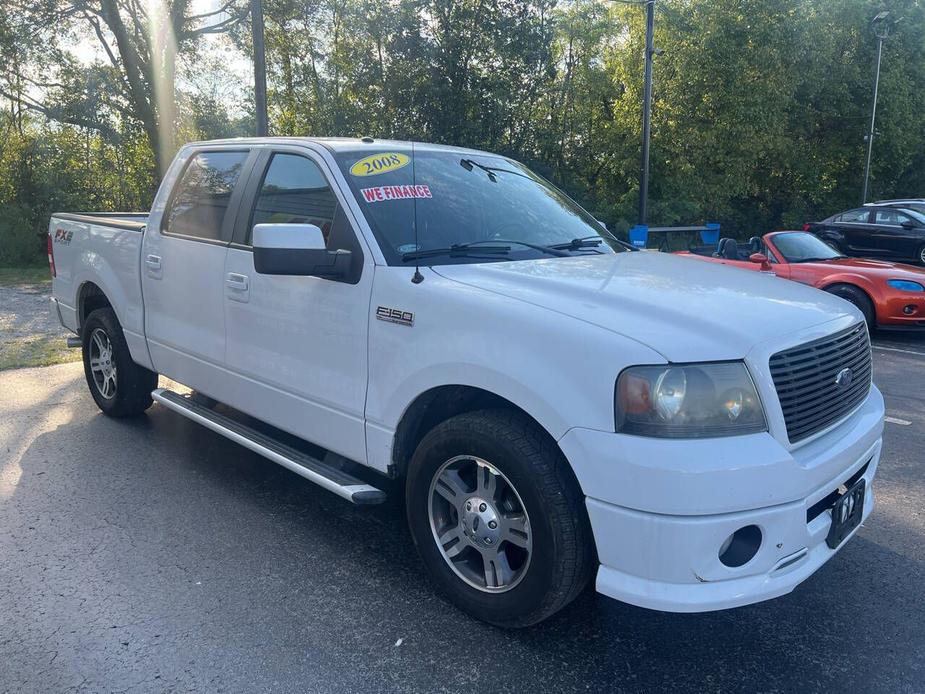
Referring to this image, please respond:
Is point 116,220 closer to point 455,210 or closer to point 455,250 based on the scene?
point 455,210

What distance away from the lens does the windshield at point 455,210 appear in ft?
→ 11.5

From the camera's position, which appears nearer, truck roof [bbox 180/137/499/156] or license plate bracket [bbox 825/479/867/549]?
license plate bracket [bbox 825/479/867/549]

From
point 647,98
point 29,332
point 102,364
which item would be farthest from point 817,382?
point 647,98

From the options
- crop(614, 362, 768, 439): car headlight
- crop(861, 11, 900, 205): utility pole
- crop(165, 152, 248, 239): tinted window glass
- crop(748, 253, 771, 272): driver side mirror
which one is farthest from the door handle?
crop(861, 11, 900, 205): utility pole

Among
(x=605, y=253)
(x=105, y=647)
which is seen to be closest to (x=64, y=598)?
(x=105, y=647)

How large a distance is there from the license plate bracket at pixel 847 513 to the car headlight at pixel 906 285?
7.72m

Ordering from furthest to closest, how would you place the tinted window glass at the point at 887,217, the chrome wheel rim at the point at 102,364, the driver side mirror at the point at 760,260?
the tinted window glass at the point at 887,217 < the driver side mirror at the point at 760,260 < the chrome wheel rim at the point at 102,364

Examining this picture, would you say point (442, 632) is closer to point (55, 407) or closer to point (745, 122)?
point (55, 407)

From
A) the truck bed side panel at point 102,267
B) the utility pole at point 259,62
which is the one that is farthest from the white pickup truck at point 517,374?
the utility pole at point 259,62

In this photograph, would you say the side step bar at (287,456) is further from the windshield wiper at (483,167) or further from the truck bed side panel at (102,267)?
the windshield wiper at (483,167)

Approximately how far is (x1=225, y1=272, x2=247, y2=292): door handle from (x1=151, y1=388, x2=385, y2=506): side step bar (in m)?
0.76

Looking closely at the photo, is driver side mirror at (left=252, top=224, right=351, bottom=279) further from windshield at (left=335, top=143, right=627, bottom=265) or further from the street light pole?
the street light pole

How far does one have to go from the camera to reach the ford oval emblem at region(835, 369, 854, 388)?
9.78 ft

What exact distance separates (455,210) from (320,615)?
193 cm
